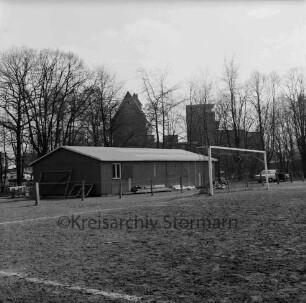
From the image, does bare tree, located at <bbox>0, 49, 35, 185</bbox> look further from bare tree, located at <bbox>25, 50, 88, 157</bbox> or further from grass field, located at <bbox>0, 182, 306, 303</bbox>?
grass field, located at <bbox>0, 182, 306, 303</bbox>

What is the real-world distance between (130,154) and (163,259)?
2959 centimetres

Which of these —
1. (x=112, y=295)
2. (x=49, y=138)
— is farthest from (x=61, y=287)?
(x=49, y=138)

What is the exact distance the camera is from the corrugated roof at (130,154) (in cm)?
3400

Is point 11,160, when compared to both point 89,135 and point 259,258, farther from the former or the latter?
point 259,258

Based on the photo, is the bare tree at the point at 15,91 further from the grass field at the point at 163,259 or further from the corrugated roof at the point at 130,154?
the grass field at the point at 163,259

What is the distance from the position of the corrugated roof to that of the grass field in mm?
21156

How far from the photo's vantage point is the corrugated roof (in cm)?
3400

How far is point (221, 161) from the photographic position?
48469mm

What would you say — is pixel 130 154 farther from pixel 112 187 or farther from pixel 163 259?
pixel 163 259

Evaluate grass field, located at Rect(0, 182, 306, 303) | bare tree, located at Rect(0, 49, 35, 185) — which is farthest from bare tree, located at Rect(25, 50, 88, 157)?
grass field, located at Rect(0, 182, 306, 303)

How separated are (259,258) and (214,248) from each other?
117 cm

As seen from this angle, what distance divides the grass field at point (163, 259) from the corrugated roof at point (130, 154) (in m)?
21.2

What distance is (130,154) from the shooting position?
3731 cm

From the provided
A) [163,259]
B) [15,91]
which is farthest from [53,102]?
[163,259]
